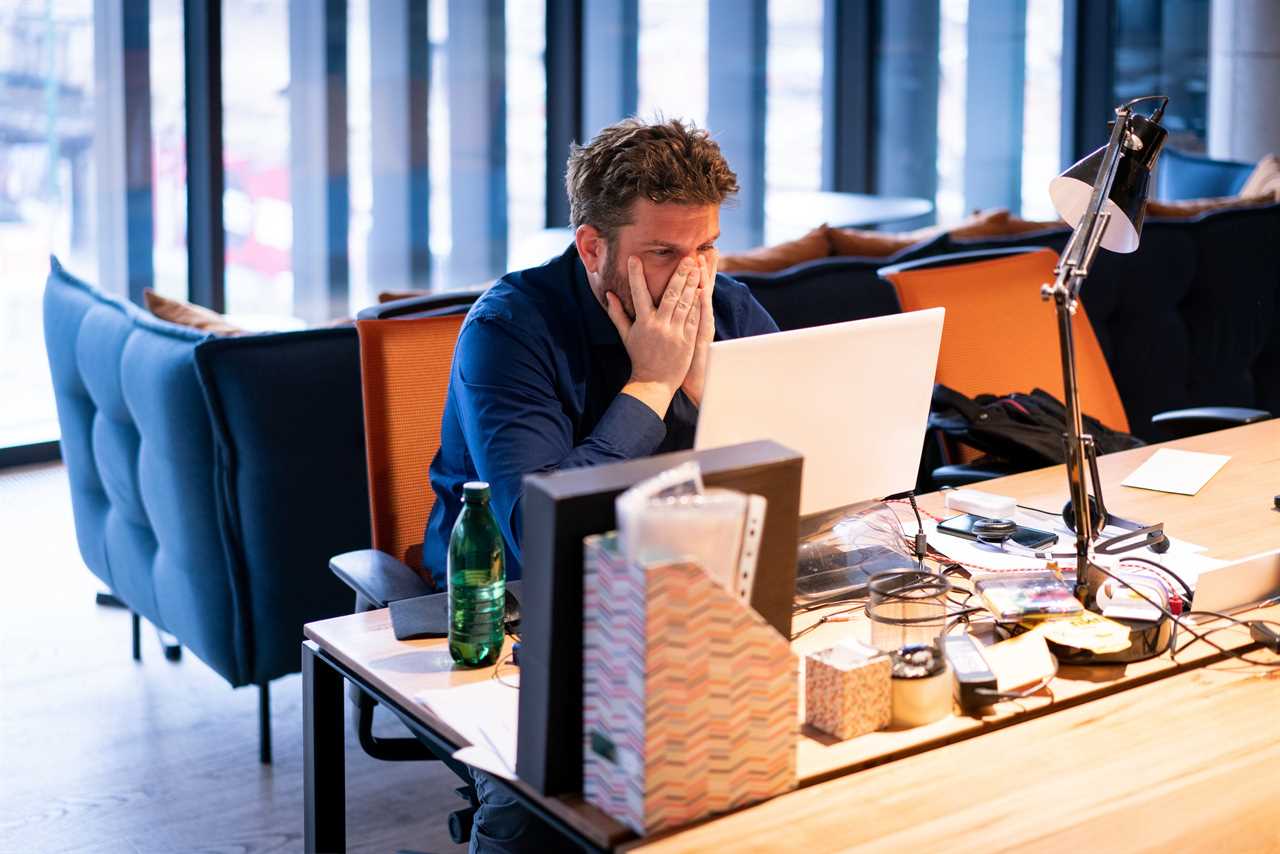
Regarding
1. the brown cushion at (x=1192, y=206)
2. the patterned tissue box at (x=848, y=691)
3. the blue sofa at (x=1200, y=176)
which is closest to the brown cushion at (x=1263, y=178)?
the blue sofa at (x=1200, y=176)

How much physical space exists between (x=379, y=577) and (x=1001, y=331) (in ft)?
5.03

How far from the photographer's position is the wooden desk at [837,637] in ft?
4.85

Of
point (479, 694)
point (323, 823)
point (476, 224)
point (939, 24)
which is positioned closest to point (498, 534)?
point (479, 694)

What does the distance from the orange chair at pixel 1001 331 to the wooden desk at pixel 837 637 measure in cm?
55

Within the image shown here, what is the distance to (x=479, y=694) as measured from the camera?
162 cm

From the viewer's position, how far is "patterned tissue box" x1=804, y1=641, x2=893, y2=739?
4.93 feet

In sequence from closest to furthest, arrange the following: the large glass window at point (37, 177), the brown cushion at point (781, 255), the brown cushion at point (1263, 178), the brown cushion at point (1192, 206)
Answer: the brown cushion at point (781, 255) < the brown cushion at point (1192, 206) < the large glass window at point (37, 177) < the brown cushion at point (1263, 178)

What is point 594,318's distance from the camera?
7.42ft

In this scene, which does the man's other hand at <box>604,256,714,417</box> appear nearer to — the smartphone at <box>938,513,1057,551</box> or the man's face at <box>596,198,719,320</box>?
the man's face at <box>596,198,719,320</box>

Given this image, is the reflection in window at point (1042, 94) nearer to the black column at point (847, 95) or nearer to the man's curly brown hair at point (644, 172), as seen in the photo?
the black column at point (847, 95)

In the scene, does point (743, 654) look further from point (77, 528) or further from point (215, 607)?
point (77, 528)

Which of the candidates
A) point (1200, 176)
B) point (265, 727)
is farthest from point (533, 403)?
point (1200, 176)

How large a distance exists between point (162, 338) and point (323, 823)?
137 cm

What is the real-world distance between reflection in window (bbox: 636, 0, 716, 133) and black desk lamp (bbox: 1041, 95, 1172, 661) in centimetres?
516
